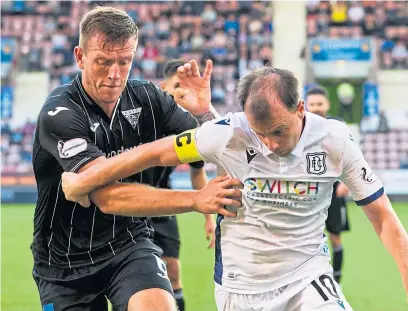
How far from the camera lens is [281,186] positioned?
11.1 ft

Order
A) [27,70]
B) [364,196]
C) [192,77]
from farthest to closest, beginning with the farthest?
[27,70] → [192,77] → [364,196]

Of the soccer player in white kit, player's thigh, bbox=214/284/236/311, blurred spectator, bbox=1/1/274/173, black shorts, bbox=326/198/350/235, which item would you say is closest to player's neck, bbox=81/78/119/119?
the soccer player in white kit

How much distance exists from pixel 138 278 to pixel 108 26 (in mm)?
1267

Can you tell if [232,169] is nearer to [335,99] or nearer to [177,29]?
[335,99]

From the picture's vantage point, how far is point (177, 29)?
938 inches

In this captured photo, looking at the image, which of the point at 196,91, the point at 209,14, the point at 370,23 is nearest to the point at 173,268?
the point at 196,91

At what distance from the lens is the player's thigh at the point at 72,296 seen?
3.87 m

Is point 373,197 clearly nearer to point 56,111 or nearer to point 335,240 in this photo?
point 56,111

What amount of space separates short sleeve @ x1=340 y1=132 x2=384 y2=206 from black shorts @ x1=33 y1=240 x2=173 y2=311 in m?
1.08

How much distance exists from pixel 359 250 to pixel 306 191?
782 centimetres

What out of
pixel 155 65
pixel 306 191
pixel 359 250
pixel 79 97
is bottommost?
pixel 359 250

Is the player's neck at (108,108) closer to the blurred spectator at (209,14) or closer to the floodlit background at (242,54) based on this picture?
the floodlit background at (242,54)

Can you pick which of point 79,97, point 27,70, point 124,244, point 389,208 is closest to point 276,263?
point 389,208

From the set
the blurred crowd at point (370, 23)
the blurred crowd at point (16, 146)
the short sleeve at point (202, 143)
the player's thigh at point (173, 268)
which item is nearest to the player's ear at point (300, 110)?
the short sleeve at point (202, 143)
